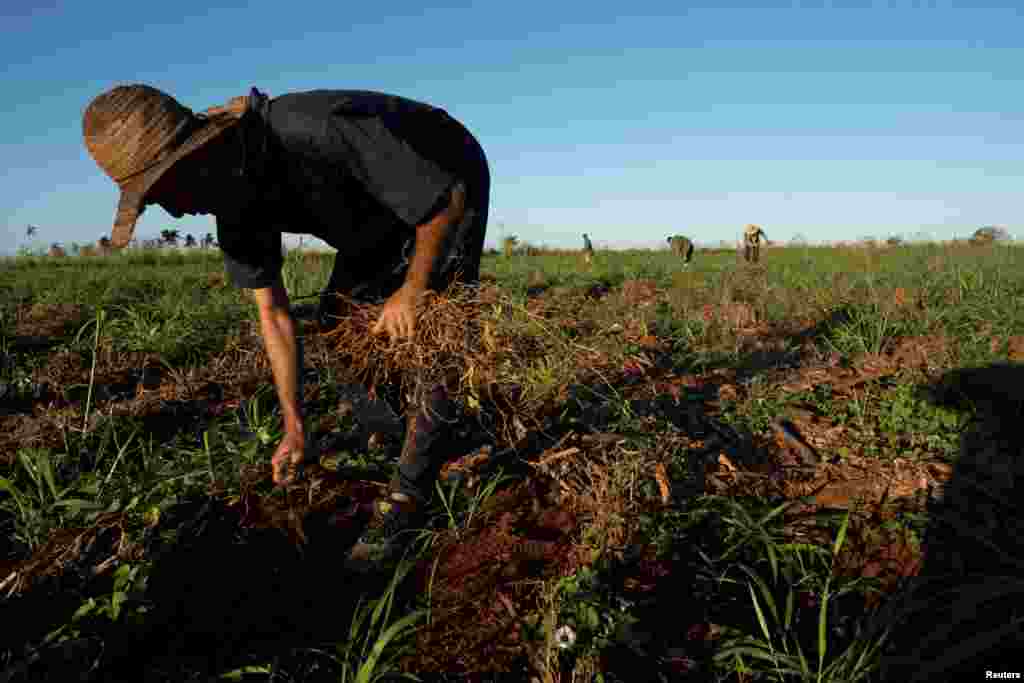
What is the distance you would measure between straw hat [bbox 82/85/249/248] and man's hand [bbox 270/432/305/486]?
2.77 feet

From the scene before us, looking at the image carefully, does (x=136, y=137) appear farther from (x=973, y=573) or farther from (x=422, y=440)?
(x=973, y=573)

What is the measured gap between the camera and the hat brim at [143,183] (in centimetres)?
148

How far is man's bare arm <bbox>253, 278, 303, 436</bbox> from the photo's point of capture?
2.00 m

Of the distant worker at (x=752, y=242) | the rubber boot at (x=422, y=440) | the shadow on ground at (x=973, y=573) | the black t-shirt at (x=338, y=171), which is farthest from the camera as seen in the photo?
the distant worker at (x=752, y=242)

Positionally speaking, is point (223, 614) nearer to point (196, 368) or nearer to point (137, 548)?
point (137, 548)

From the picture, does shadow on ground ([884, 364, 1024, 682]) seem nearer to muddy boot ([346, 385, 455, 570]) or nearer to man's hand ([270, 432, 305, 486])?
muddy boot ([346, 385, 455, 570])

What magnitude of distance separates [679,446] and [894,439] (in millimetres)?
871

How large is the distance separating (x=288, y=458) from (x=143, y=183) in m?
0.99

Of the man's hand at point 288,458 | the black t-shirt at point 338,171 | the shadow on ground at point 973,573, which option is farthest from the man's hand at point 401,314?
the shadow on ground at point 973,573

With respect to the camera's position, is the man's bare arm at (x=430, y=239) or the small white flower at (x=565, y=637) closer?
the small white flower at (x=565, y=637)

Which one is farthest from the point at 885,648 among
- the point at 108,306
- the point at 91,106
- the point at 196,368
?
the point at 108,306

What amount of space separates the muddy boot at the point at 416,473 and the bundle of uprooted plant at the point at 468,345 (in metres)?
0.08

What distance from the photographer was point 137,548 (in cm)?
167

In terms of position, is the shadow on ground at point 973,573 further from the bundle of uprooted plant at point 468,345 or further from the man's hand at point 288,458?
the man's hand at point 288,458
